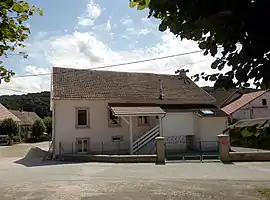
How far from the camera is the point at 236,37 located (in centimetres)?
221

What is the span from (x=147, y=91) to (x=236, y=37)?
29.2 m

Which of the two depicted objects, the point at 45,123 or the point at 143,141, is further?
the point at 45,123

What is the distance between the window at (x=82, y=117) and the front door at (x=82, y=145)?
1.28 meters

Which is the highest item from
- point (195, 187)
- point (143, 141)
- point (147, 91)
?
point (147, 91)

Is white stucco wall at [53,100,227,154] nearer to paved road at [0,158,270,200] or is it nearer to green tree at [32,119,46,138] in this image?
paved road at [0,158,270,200]

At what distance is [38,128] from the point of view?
4756 cm

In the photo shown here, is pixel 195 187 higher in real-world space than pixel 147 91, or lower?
lower

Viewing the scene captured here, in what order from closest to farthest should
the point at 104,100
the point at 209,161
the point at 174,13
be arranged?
the point at 174,13, the point at 209,161, the point at 104,100

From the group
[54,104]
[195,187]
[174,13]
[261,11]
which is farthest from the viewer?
[54,104]

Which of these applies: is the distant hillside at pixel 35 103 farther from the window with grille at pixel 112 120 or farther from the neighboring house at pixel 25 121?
the window with grille at pixel 112 120

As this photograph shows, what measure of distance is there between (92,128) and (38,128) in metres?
22.4

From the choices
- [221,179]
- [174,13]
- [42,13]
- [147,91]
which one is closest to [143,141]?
[147,91]

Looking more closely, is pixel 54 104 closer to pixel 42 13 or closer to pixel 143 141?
pixel 143 141

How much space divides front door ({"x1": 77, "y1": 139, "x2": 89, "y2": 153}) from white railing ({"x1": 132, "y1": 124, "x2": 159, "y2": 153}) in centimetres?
386
